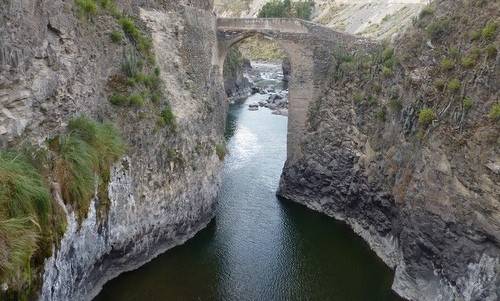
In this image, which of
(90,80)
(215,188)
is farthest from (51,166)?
(215,188)

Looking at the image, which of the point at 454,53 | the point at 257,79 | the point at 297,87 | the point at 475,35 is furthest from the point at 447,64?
the point at 257,79

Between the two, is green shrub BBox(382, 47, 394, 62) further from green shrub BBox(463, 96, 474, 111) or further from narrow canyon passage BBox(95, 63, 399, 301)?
narrow canyon passage BBox(95, 63, 399, 301)

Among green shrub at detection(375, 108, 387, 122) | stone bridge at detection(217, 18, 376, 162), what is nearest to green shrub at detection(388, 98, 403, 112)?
green shrub at detection(375, 108, 387, 122)

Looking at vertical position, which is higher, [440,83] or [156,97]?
[440,83]

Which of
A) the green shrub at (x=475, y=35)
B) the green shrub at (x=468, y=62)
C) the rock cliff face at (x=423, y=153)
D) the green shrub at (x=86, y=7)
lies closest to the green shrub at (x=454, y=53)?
the rock cliff face at (x=423, y=153)

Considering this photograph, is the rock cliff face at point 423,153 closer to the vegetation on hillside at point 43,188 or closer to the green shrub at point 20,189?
the vegetation on hillside at point 43,188

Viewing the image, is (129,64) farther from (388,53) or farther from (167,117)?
(388,53)
